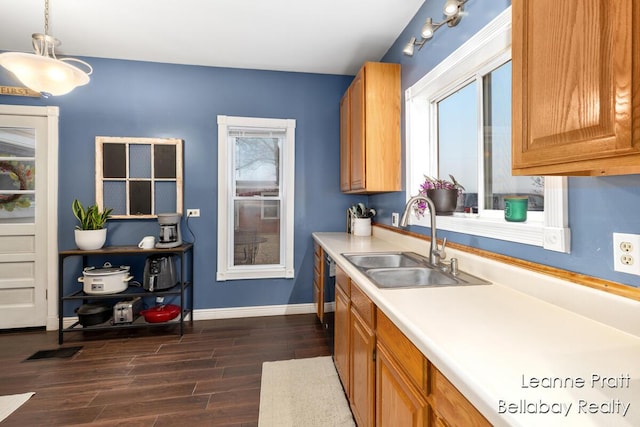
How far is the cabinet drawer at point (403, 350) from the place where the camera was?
92 centimetres

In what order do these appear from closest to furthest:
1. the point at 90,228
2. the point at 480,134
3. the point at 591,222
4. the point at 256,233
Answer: the point at 591,222 → the point at 480,134 → the point at 90,228 → the point at 256,233

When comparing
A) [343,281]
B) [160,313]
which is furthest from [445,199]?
[160,313]

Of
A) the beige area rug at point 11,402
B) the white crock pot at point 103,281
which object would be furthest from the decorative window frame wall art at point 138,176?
the beige area rug at point 11,402

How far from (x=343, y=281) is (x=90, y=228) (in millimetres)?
2443

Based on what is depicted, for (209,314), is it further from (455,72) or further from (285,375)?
(455,72)

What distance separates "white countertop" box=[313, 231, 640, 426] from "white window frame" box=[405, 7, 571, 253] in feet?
0.57

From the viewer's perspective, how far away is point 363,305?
1499 mm

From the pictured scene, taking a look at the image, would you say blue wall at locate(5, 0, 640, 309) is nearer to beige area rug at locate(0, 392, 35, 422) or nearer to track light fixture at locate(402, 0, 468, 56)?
track light fixture at locate(402, 0, 468, 56)

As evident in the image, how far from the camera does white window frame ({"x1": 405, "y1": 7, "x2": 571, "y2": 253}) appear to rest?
1154 millimetres

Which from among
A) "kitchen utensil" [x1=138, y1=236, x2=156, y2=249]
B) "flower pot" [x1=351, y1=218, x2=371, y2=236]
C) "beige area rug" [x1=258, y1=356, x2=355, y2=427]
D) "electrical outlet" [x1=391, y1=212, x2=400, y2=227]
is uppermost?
"electrical outlet" [x1=391, y1=212, x2=400, y2=227]

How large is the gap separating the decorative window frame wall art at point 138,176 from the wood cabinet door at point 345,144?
167 centimetres

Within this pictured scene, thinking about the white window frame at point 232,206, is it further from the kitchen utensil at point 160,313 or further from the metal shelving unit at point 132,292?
the kitchen utensil at point 160,313

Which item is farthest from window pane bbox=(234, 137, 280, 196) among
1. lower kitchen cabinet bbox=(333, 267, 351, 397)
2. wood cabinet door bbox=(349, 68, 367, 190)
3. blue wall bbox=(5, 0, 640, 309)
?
lower kitchen cabinet bbox=(333, 267, 351, 397)

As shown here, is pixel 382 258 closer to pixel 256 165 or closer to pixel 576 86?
pixel 576 86
